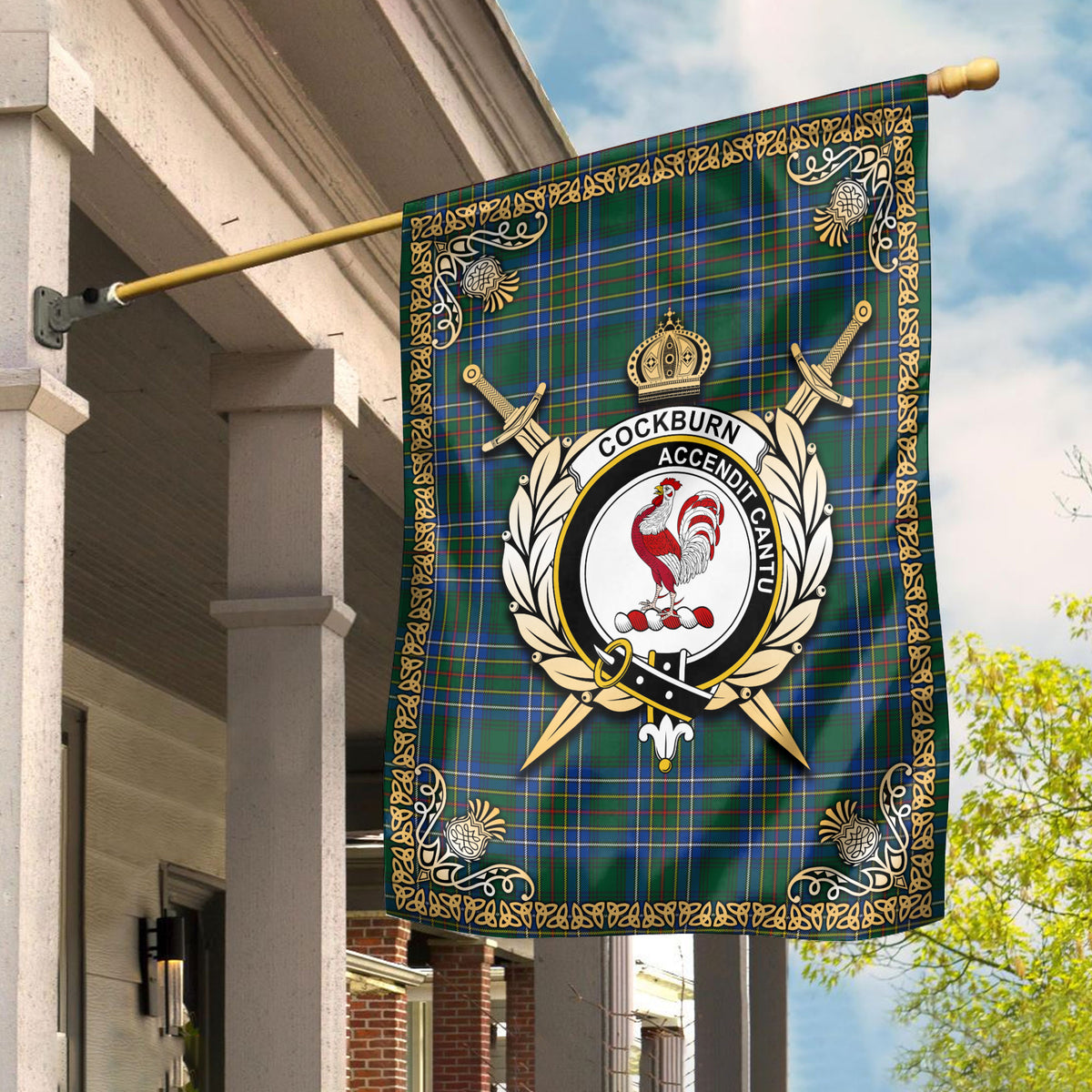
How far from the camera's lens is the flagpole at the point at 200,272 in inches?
167

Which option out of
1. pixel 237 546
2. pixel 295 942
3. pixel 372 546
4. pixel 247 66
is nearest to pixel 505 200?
pixel 247 66

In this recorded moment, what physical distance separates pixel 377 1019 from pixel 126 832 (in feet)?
14.2

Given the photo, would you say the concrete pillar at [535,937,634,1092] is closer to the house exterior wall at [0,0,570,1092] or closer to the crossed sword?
the house exterior wall at [0,0,570,1092]

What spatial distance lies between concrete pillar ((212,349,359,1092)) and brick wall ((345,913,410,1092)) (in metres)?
9.21

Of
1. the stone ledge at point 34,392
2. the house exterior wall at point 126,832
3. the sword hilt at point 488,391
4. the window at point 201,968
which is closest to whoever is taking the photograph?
the stone ledge at point 34,392

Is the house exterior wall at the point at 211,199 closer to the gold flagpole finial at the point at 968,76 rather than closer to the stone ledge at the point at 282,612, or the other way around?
the stone ledge at the point at 282,612

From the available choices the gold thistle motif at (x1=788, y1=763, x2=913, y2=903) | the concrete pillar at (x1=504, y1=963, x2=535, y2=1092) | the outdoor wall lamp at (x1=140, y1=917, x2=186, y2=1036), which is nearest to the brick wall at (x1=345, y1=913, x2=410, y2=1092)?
the outdoor wall lamp at (x1=140, y1=917, x2=186, y2=1036)

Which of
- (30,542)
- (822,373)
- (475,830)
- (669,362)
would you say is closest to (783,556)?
(822,373)

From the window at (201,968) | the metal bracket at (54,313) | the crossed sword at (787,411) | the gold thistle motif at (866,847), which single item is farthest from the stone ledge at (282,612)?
the window at (201,968)

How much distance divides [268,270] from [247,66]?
63 centimetres

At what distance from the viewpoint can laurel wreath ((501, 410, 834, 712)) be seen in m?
4.45

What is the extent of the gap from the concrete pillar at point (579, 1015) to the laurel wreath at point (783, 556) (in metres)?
4.68

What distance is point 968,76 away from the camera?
4.30 meters

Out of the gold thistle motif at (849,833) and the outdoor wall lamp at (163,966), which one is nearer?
the gold thistle motif at (849,833)
